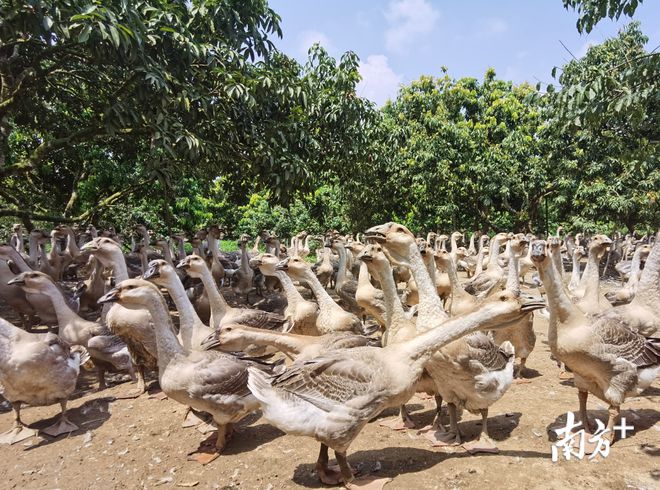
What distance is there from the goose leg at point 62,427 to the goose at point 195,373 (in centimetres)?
174

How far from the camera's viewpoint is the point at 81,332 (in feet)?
21.1

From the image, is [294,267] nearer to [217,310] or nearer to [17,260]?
[217,310]

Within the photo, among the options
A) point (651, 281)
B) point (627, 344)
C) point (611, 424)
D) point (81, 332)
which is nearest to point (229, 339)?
point (81, 332)

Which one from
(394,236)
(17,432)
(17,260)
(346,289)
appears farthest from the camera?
(346,289)

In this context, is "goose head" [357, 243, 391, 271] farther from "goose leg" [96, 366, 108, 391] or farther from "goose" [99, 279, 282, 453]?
"goose leg" [96, 366, 108, 391]

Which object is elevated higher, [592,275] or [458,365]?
[592,275]

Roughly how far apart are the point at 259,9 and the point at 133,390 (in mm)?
7352

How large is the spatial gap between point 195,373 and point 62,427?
2194 mm

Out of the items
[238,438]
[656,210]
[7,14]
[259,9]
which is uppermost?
[259,9]

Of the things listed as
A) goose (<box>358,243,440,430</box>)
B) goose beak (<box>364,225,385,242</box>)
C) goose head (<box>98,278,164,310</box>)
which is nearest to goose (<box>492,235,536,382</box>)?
goose (<box>358,243,440,430</box>)

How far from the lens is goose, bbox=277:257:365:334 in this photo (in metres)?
6.52

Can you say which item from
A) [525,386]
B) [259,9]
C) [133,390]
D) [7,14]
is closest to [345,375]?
[525,386]

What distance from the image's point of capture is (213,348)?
5.10 meters

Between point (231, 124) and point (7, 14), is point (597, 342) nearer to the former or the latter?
point (231, 124)
